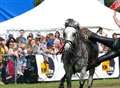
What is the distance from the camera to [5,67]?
74.0 ft

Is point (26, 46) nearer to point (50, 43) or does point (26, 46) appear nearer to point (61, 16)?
point (50, 43)

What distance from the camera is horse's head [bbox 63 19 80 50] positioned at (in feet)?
51.1

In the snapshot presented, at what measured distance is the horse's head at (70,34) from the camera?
613 inches

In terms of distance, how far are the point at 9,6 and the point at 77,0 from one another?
5.24 m

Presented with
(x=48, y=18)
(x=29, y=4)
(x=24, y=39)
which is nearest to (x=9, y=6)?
(x=29, y=4)

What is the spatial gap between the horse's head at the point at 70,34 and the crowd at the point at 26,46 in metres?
6.99

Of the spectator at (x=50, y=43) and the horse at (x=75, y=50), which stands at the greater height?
the horse at (x=75, y=50)

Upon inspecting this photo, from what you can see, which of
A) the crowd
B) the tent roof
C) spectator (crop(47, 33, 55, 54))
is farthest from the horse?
the tent roof

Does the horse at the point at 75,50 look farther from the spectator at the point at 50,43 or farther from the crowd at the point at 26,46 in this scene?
the spectator at the point at 50,43

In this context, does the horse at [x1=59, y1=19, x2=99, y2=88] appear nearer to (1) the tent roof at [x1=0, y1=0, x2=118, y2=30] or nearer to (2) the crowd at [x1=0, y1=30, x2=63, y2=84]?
(2) the crowd at [x1=0, y1=30, x2=63, y2=84]

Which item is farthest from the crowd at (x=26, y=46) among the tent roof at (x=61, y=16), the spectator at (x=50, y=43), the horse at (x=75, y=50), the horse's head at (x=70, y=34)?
the horse's head at (x=70, y=34)

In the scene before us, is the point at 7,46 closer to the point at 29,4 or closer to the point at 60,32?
the point at 60,32

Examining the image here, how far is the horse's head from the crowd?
22.9ft

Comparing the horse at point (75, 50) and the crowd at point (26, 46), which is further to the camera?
the crowd at point (26, 46)
